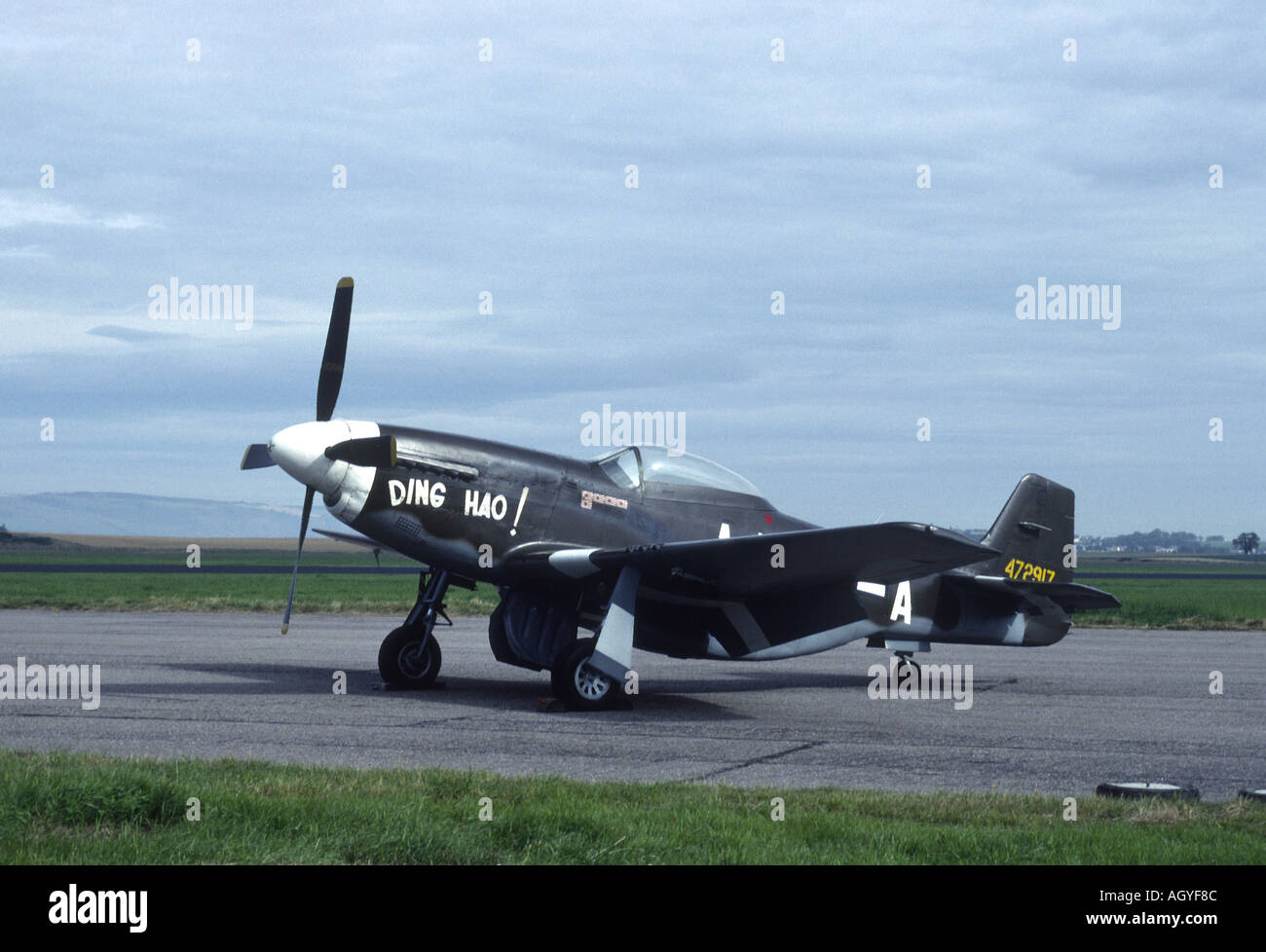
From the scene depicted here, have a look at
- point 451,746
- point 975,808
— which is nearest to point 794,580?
point 451,746

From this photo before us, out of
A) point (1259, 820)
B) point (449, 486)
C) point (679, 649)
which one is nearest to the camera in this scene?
point (1259, 820)

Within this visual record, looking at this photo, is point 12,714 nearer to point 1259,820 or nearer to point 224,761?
point 224,761

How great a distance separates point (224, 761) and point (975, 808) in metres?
4.83

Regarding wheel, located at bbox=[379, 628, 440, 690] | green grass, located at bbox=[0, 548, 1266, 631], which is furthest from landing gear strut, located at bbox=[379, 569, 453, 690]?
green grass, located at bbox=[0, 548, 1266, 631]

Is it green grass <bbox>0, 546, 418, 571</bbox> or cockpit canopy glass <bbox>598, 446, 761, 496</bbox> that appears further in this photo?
green grass <bbox>0, 546, 418, 571</bbox>

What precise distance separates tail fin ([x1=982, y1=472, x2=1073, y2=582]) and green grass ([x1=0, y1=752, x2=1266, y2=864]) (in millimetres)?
9604

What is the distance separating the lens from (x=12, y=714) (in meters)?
11.7

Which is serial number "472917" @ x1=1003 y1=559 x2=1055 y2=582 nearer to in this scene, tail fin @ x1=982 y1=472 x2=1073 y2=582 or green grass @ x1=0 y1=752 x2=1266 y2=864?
tail fin @ x1=982 y1=472 x2=1073 y2=582

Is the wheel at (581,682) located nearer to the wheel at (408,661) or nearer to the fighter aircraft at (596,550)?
the fighter aircraft at (596,550)

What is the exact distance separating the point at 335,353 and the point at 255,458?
2.10m

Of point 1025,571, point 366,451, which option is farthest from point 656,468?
point 1025,571

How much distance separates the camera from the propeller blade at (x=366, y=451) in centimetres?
1291

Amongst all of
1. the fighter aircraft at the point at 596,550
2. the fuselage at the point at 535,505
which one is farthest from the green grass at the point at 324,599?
the fuselage at the point at 535,505

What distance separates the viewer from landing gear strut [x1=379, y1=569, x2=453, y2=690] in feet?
47.7
